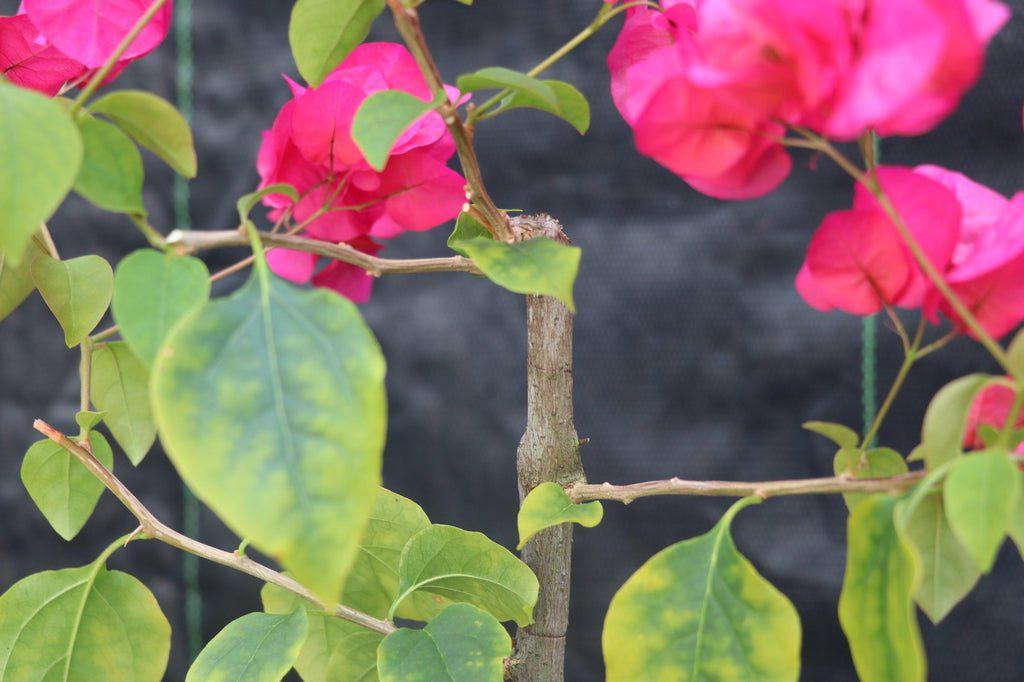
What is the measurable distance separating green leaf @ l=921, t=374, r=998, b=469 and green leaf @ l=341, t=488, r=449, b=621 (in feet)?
0.70

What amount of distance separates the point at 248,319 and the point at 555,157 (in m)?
0.78

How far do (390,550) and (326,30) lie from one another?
0.22 m

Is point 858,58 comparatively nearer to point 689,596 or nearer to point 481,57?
point 689,596

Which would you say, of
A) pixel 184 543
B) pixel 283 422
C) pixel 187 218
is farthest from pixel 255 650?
pixel 187 218

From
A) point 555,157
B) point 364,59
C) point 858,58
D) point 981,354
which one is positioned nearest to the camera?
point 858,58

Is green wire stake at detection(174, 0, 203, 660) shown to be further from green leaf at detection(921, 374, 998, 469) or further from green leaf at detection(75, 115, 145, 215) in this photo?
green leaf at detection(921, 374, 998, 469)

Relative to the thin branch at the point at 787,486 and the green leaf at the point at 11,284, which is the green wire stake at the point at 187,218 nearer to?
the green leaf at the point at 11,284

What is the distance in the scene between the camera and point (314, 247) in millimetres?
275

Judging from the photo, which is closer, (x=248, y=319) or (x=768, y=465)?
(x=248, y=319)

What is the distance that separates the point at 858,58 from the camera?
0.21 metres

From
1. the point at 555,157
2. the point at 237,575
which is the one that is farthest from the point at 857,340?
the point at 237,575

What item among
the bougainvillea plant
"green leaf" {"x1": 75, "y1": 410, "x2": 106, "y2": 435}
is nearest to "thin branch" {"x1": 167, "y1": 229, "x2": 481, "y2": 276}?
the bougainvillea plant

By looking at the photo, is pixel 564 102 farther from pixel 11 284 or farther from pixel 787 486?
pixel 11 284

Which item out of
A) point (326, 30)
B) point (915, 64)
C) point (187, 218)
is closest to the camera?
point (915, 64)
